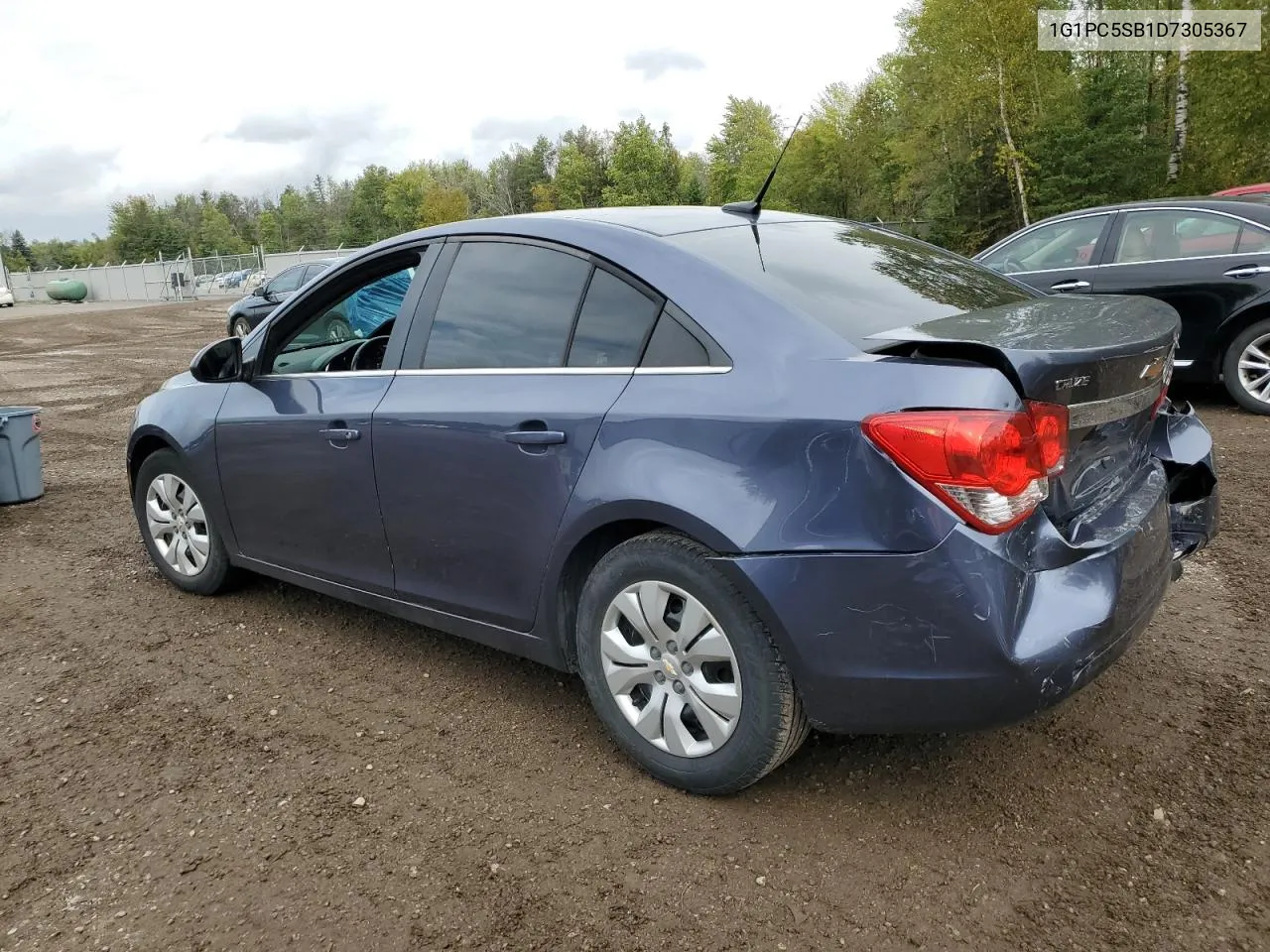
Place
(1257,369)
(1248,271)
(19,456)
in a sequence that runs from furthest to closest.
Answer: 1. (1257,369)
2. (1248,271)
3. (19,456)

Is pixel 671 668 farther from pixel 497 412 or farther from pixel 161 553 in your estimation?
pixel 161 553

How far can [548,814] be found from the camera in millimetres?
2674

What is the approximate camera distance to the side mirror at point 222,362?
3.94m

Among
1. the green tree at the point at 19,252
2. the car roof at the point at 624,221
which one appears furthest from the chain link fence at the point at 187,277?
the green tree at the point at 19,252

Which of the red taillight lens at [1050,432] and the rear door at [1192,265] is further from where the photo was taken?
the rear door at [1192,265]

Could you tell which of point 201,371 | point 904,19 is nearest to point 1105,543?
point 201,371

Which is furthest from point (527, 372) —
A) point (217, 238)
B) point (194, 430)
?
point (217, 238)

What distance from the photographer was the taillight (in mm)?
2148

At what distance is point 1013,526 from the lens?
7.24 ft

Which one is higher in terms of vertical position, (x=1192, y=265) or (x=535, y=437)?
(x=535, y=437)

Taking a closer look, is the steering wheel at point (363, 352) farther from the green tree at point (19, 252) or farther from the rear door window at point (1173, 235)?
the green tree at point (19, 252)

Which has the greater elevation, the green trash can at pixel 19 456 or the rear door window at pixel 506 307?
the rear door window at pixel 506 307

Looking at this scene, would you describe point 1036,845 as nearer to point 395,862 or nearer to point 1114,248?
point 395,862

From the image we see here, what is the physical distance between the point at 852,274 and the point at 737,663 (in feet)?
4.14
